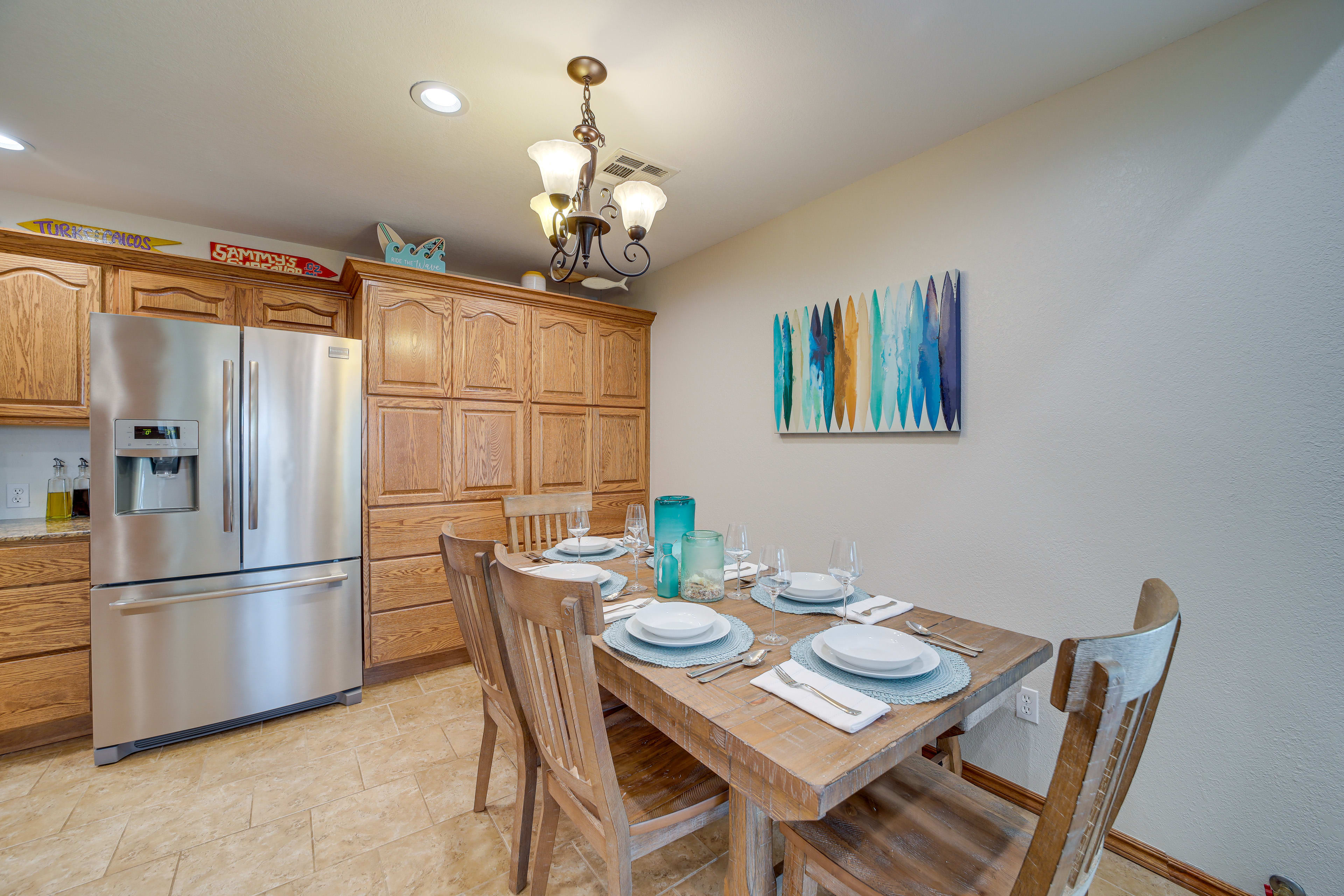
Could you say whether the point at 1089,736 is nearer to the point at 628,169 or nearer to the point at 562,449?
the point at 628,169

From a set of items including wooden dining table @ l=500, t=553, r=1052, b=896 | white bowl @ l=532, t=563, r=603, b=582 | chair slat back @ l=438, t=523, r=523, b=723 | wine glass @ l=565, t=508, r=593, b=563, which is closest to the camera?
wooden dining table @ l=500, t=553, r=1052, b=896

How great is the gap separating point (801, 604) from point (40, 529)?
10.2ft

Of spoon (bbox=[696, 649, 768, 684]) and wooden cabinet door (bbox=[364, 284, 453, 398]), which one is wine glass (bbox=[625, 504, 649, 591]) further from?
wooden cabinet door (bbox=[364, 284, 453, 398])

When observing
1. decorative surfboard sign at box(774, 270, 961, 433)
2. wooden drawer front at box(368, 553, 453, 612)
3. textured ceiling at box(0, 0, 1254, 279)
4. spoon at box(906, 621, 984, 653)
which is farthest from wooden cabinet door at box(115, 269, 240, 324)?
spoon at box(906, 621, 984, 653)

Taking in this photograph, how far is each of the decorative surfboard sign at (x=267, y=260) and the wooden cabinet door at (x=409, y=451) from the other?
1046 millimetres

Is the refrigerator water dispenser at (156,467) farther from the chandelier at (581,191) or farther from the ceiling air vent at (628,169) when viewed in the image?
the ceiling air vent at (628,169)

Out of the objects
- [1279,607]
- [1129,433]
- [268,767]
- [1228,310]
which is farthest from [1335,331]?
[268,767]

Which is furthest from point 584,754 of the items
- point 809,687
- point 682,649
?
point 809,687

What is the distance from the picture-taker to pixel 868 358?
88.6 inches

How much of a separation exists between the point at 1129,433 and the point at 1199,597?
502mm

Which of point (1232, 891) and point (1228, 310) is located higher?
point (1228, 310)

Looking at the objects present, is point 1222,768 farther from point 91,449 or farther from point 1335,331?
point 91,449

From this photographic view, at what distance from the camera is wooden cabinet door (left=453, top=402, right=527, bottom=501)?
2877 millimetres

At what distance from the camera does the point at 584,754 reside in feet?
3.33
